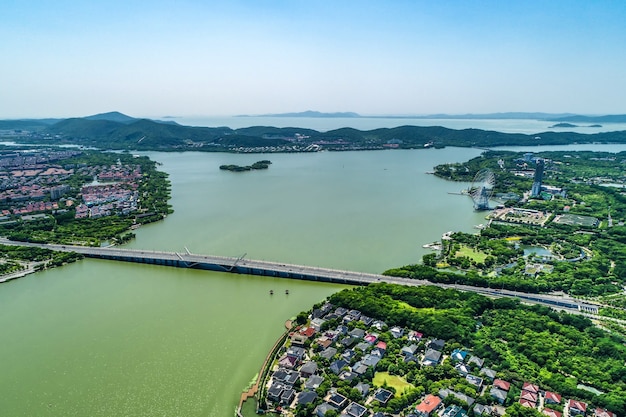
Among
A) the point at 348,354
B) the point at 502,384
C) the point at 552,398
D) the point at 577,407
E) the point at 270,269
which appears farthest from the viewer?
the point at 270,269

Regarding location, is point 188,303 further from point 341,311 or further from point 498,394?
point 498,394

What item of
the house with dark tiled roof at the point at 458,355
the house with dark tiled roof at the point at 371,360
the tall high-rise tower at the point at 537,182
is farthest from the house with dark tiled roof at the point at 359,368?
the tall high-rise tower at the point at 537,182

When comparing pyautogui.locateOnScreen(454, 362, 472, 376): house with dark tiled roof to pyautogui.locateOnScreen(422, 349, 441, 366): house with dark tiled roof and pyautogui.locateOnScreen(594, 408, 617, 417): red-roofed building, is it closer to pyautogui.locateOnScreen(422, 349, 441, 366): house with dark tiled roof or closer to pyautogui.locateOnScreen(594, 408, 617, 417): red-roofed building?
pyautogui.locateOnScreen(422, 349, 441, 366): house with dark tiled roof

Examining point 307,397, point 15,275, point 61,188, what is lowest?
point 307,397

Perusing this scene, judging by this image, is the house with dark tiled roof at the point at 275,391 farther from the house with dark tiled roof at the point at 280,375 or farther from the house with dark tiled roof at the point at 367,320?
the house with dark tiled roof at the point at 367,320

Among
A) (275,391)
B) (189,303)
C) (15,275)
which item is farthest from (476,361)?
(15,275)

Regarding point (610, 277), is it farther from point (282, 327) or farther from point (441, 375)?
point (282, 327)

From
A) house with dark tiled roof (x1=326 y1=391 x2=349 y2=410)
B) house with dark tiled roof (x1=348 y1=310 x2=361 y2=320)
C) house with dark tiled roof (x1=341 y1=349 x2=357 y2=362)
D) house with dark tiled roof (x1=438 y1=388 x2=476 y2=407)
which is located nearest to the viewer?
house with dark tiled roof (x1=438 y1=388 x2=476 y2=407)

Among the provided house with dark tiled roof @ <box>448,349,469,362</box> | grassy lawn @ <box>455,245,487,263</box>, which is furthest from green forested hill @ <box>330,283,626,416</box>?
grassy lawn @ <box>455,245,487,263</box>
